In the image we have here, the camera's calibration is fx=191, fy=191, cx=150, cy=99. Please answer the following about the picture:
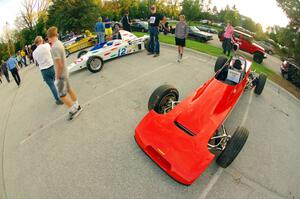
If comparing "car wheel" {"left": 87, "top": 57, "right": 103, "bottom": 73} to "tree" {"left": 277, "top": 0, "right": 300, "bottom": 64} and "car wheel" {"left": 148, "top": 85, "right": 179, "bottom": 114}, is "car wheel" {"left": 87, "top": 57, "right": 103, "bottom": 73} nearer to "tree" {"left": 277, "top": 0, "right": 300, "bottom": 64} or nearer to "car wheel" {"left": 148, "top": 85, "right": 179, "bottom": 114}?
"car wheel" {"left": 148, "top": 85, "right": 179, "bottom": 114}

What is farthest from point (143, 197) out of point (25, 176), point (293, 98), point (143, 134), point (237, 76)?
point (293, 98)

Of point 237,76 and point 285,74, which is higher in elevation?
point 237,76

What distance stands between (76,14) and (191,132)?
825 inches

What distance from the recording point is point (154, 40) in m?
8.23

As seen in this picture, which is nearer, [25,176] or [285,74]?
[25,176]

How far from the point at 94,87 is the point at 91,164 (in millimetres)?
3389

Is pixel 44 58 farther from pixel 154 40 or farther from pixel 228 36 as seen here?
pixel 228 36

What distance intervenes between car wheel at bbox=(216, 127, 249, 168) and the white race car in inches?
228

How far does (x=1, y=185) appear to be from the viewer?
3477 millimetres

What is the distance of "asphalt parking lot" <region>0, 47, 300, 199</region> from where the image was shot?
3211 millimetres

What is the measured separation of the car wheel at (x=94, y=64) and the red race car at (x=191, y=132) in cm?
412

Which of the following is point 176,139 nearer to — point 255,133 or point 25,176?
point 255,133

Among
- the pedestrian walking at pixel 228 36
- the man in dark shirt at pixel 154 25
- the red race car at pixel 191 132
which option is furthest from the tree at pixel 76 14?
the red race car at pixel 191 132

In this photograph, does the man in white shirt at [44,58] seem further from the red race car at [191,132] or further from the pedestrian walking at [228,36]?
the pedestrian walking at [228,36]
